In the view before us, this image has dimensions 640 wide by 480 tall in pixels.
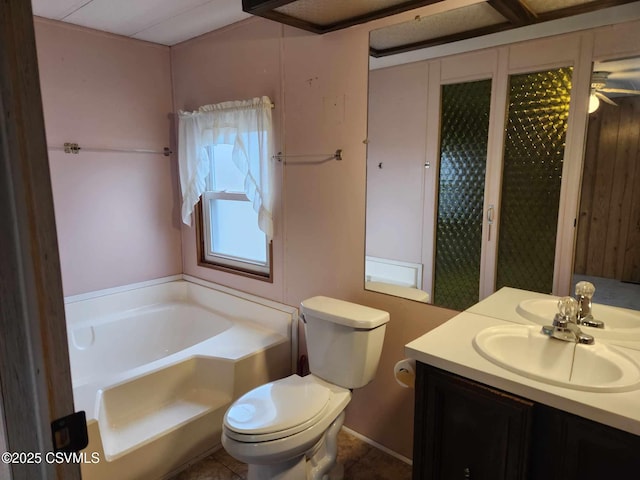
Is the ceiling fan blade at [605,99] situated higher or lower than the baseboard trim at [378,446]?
higher

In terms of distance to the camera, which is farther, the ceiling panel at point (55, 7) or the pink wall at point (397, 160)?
the ceiling panel at point (55, 7)

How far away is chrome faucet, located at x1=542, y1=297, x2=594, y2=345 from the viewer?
1.40m

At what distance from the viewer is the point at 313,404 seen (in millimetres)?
1739

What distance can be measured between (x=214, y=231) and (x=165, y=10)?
4.89 feet

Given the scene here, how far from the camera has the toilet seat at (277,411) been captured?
158cm

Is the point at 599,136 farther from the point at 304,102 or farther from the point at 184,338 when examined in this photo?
the point at 184,338

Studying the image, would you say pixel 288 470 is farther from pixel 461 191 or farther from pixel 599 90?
pixel 599 90

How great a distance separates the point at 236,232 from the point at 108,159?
3.26ft

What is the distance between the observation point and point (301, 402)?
5.74 ft

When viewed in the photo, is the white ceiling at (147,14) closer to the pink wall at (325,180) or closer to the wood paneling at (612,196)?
the pink wall at (325,180)

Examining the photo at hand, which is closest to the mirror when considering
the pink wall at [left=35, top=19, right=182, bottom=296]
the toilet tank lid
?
the toilet tank lid

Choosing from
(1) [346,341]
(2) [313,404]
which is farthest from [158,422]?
(1) [346,341]

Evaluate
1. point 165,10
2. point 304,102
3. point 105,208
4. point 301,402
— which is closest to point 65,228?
point 105,208

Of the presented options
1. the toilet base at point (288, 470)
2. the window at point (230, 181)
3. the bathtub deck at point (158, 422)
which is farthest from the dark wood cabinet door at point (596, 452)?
the window at point (230, 181)
